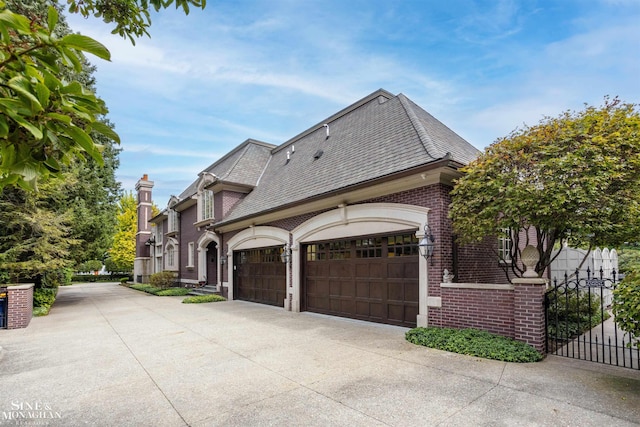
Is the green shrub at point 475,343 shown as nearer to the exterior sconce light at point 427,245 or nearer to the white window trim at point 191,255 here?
the exterior sconce light at point 427,245

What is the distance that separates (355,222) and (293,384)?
5.77m

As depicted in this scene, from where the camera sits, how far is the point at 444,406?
438 cm

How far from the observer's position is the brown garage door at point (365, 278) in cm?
904

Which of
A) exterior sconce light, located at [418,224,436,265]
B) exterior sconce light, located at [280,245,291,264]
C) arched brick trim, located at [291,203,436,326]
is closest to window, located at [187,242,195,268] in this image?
exterior sconce light, located at [280,245,291,264]

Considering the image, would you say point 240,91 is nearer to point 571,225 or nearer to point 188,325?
point 188,325

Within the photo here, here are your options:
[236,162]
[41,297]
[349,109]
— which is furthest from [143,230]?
[349,109]

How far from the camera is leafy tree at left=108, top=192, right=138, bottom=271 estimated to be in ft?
126

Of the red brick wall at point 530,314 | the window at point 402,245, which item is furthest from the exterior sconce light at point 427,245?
the red brick wall at point 530,314

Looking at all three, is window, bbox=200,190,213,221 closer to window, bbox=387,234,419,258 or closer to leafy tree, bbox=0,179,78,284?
leafy tree, bbox=0,179,78,284

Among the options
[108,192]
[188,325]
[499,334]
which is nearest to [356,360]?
[499,334]

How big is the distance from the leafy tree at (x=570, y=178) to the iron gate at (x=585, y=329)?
3.40 feet

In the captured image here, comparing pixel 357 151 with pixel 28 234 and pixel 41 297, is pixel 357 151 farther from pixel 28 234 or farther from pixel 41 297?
pixel 41 297

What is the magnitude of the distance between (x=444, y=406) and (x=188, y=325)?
7.93 m

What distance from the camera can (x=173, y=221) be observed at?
24938 mm
